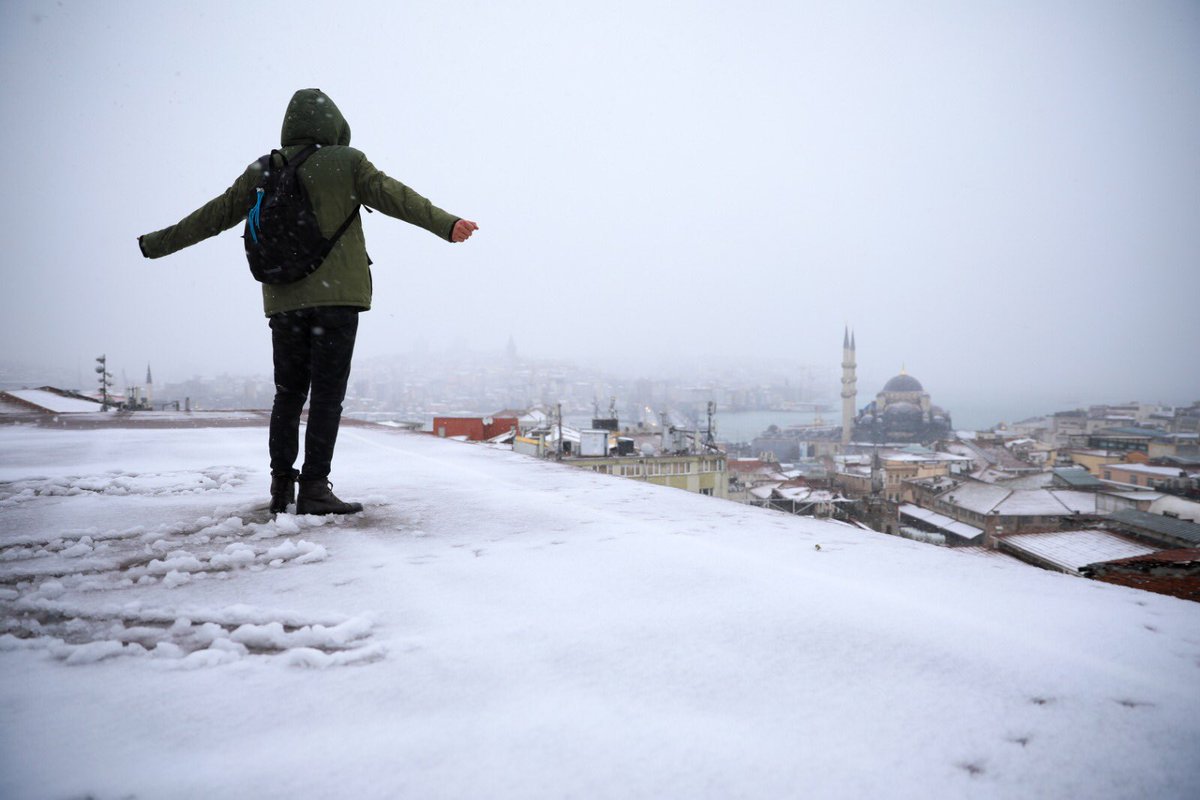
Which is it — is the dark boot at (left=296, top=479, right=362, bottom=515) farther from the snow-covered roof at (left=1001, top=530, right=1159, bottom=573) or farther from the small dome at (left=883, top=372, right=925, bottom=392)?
the small dome at (left=883, top=372, right=925, bottom=392)

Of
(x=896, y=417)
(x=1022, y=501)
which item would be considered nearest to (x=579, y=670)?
(x=1022, y=501)

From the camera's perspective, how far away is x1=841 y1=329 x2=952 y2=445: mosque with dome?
61572 millimetres

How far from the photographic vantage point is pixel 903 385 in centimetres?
6612

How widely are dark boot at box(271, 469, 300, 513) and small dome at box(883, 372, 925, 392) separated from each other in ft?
238

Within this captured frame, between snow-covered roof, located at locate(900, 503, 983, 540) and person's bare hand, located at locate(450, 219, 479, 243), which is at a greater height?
person's bare hand, located at locate(450, 219, 479, 243)

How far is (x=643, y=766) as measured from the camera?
572 millimetres

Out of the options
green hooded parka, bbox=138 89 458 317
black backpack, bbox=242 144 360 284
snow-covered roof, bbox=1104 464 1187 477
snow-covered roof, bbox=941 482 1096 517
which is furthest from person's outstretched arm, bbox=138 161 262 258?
snow-covered roof, bbox=1104 464 1187 477

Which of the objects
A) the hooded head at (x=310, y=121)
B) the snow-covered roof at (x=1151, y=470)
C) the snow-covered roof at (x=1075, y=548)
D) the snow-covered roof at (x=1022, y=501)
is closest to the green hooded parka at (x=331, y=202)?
the hooded head at (x=310, y=121)

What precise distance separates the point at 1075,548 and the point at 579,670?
10.7 meters

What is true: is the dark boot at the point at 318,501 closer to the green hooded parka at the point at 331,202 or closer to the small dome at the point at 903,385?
the green hooded parka at the point at 331,202

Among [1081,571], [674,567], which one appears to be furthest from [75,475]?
[1081,571]

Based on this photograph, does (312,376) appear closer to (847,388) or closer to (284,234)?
(284,234)

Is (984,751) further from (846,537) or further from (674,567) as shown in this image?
(846,537)

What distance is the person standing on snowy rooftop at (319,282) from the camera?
1760 millimetres
